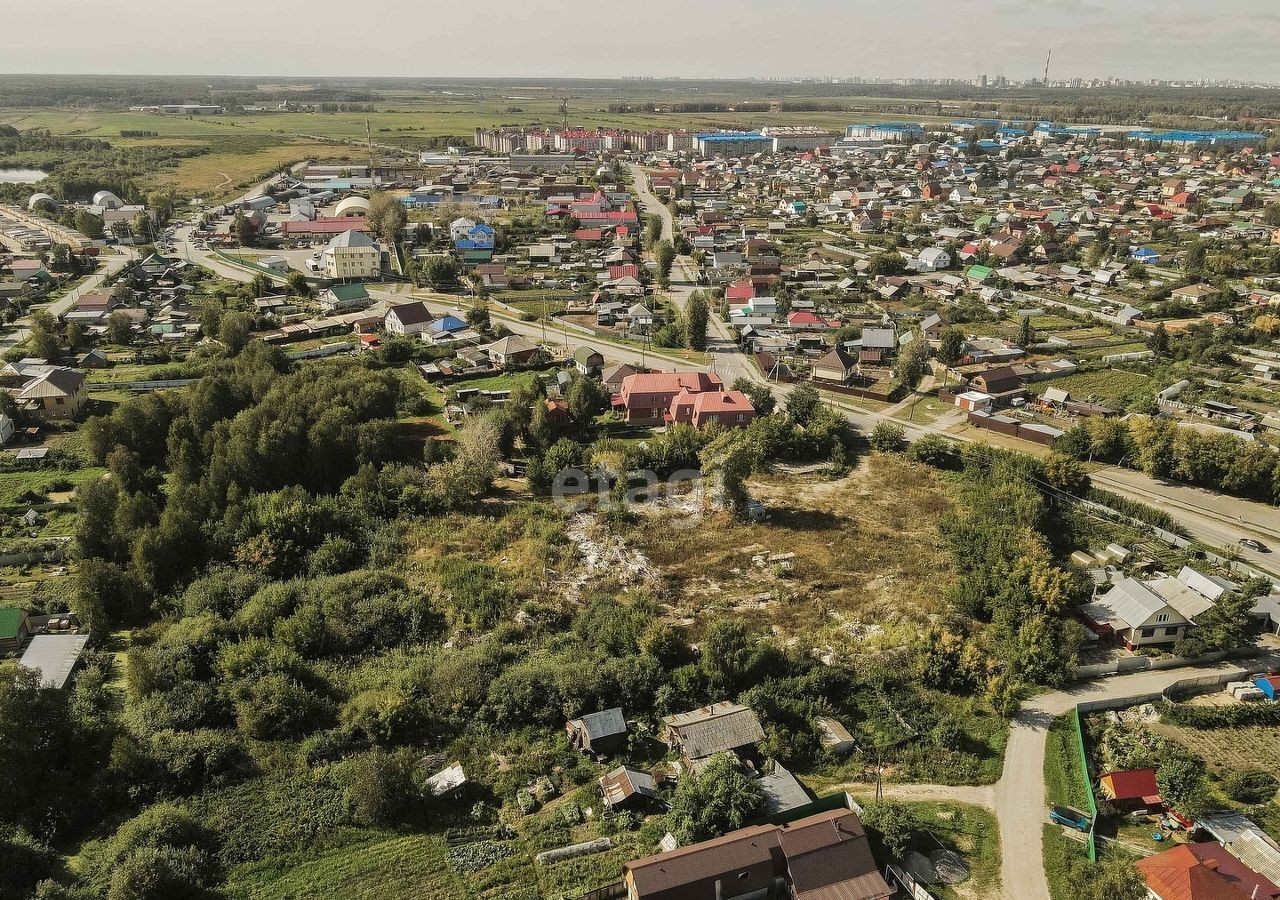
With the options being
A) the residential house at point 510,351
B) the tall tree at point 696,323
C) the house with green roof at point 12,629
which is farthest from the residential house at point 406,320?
the house with green roof at point 12,629

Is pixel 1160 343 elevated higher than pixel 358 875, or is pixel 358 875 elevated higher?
pixel 1160 343

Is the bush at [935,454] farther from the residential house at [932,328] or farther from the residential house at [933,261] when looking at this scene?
the residential house at [933,261]

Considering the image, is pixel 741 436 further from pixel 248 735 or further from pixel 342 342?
pixel 342 342

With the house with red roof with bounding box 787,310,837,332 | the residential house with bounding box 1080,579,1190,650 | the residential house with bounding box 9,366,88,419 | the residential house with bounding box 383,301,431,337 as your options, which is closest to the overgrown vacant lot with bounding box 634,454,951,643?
the residential house with bounding box 1080,579,1190,650

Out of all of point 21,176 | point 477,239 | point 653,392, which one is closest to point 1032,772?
point 653,392

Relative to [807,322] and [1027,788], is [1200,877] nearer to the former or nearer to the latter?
[1027,788]

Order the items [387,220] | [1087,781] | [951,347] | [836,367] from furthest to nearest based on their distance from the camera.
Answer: [387,220] → [951,347] → [836,367] → [1087,781]
